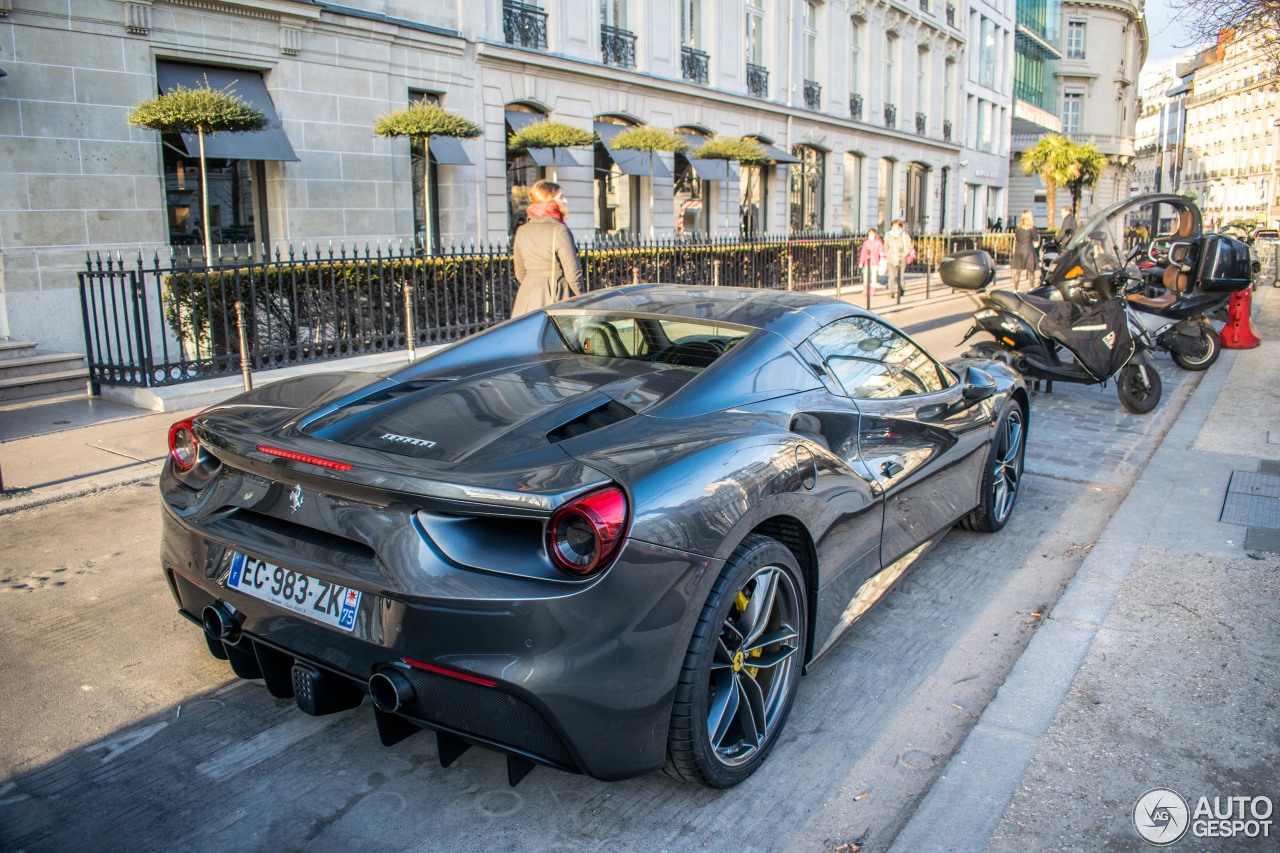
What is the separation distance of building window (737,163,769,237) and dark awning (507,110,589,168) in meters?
8.88

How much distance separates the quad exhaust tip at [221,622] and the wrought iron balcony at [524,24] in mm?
18073

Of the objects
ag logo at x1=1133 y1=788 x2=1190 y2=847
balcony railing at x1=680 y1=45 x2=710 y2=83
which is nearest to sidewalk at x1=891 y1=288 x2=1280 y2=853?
ag logo at x1=1133 y1=788 x2=1190 y2=847

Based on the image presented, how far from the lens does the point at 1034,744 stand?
320 cm

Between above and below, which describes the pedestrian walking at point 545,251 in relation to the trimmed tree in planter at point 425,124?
below

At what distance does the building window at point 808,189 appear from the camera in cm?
3092

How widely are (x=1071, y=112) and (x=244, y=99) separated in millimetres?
72329

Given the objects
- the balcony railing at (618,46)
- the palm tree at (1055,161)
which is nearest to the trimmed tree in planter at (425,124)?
the balcony railing at (618,46)

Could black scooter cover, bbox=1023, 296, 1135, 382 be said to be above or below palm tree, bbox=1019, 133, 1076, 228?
below

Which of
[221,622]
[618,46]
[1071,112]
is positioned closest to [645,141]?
[618,46]

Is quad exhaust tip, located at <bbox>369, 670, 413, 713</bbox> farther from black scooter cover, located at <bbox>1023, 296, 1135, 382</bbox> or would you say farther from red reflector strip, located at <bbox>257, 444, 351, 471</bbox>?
black scooter cover, located at <bbox>1023, 296, 1135, 382</bbox>

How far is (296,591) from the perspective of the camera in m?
2.73

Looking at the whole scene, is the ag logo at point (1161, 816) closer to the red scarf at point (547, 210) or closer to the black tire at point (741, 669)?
the black tire at point (741, 669)

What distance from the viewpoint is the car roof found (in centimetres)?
379

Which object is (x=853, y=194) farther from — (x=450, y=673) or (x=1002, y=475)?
(x=450, y=673)
